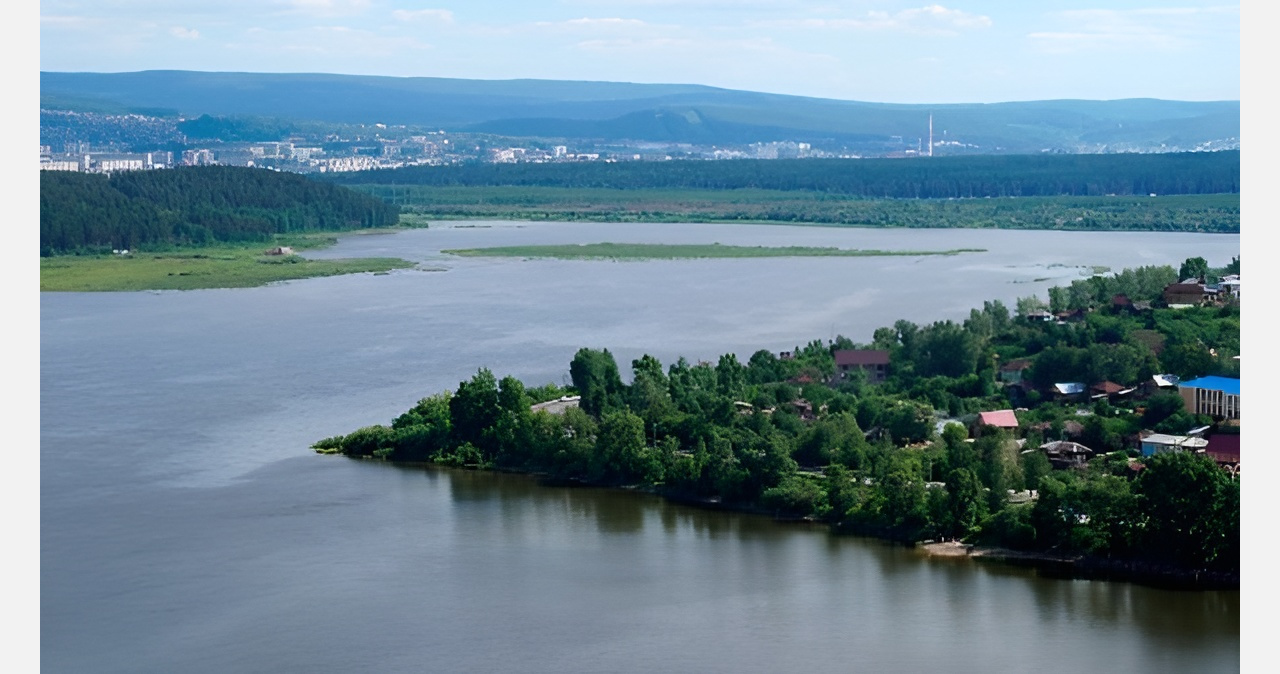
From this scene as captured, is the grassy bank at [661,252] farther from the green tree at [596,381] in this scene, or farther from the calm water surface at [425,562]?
the green tree at [596,381]

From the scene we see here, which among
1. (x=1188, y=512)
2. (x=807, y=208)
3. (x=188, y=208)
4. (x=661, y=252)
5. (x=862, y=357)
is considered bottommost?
(x=1188, y=512)

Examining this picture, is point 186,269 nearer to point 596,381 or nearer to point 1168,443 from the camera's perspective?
point 596,381

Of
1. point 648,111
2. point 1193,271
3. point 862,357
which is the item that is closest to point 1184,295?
point 1193,271

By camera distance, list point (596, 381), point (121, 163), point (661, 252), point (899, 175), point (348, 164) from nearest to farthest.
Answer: point (596, 381) → point (661, 252) → point (899, 175) → point (121, 163) → point (348, 164)

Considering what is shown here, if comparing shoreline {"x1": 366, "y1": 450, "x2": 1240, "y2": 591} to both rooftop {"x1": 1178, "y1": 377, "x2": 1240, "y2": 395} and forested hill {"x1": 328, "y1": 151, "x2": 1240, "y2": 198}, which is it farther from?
forested hill {"x1": 328, "y1": 151, "x2": 1240, "y2": 198}

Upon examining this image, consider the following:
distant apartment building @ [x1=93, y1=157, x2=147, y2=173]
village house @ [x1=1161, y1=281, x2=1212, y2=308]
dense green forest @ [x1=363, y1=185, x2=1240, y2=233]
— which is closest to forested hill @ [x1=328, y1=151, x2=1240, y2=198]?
dense green forest @ [x1=363, y1=185, x2=1240, y2=233]

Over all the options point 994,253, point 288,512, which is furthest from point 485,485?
point 994,253
